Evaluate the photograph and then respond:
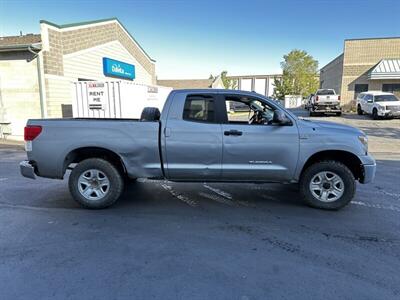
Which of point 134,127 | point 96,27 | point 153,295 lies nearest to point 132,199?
point 134,127

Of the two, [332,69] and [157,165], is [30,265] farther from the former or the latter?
[332,69]

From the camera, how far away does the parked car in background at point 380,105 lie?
64.7 feet

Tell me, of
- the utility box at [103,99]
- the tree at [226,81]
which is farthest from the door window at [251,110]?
the tree at [226,81]

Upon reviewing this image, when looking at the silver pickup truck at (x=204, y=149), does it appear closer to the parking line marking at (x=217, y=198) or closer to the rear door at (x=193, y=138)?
the rear door at (x=193, y=138)

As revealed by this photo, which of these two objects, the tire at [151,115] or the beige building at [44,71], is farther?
the beige building at [44,71]

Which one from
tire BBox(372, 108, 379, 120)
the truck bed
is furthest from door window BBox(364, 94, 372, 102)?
the truck bed

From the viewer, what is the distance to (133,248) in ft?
11.5

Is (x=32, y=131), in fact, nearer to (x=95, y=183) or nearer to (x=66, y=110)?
(x=95, y=183)

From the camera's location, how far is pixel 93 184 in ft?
15.7

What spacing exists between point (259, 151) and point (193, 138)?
1042mm

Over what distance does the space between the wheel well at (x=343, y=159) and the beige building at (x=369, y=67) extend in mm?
26662

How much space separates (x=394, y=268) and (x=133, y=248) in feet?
9.35

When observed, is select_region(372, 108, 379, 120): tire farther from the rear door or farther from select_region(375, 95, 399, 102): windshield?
the rear door

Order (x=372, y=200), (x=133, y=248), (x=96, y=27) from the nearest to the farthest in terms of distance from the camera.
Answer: (x=133, y=248), (x=372, y=200), (x=96, y=27)
